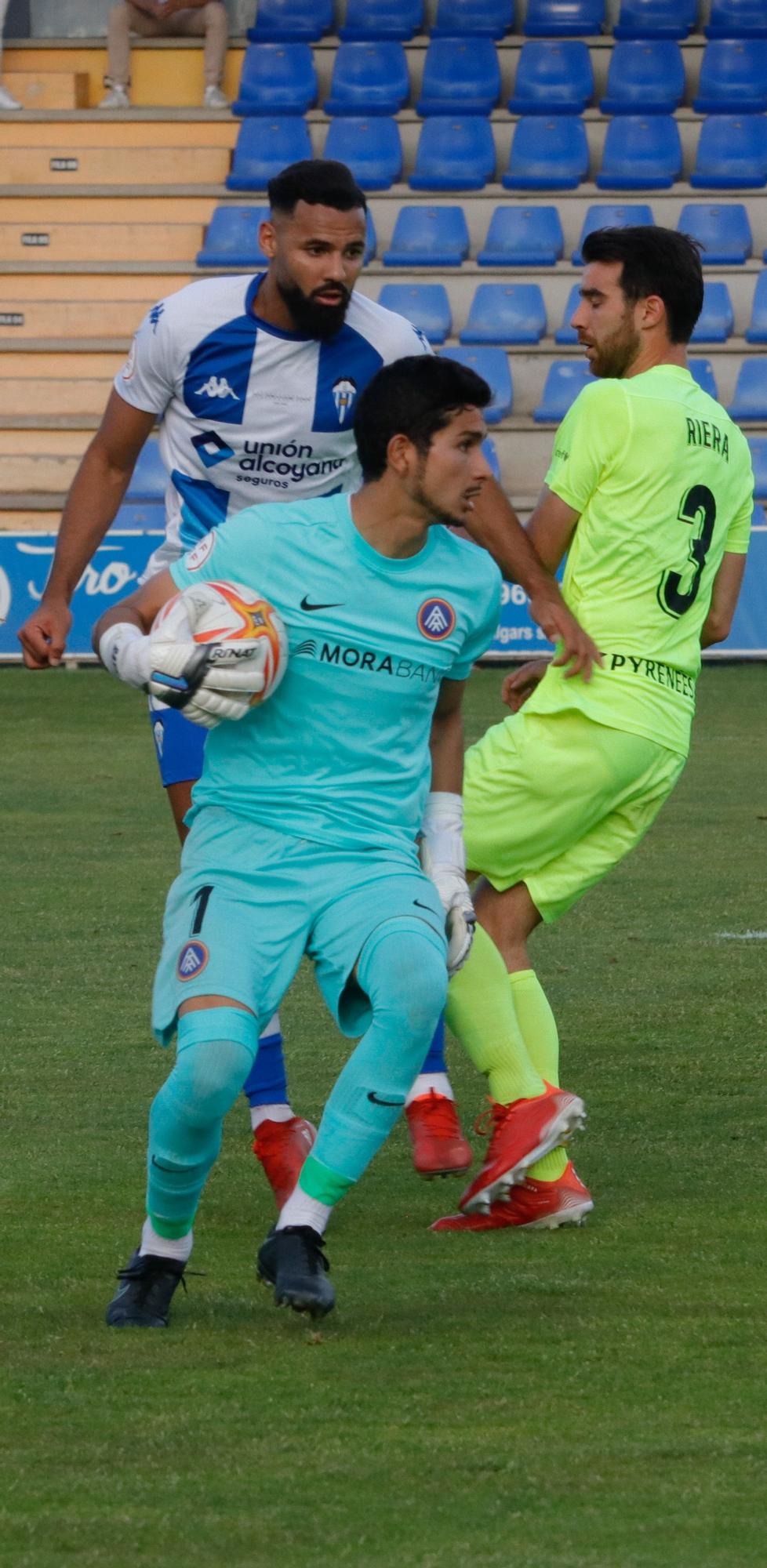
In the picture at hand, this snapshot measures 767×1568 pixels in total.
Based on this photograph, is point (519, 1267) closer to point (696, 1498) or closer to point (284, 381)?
point (696, 1498)

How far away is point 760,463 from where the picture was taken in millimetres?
16547

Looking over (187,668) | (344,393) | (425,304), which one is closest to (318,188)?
(344,393)

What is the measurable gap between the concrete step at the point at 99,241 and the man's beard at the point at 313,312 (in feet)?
48.4

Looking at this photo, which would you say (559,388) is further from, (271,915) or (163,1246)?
(163,1246)

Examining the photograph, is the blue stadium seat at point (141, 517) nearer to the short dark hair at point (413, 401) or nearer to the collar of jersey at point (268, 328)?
the collar of jersey at point (268, 328)

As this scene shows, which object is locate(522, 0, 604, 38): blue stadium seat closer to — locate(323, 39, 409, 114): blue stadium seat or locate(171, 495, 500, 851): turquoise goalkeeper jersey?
locate(323, 39, 409, 114): blue stadium seat

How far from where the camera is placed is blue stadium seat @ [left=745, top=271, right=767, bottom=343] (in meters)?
17.5

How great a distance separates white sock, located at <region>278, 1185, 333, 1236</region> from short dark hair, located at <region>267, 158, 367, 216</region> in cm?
191

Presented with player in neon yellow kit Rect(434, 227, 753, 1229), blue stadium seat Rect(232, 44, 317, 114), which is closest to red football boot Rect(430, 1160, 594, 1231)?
player in neon yellow kit Rect(434, 227, 753, 1229)

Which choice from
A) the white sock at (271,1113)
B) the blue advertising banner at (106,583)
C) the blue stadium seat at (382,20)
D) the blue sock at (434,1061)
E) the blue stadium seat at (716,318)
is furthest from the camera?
the blue stadium seat at (382,20)

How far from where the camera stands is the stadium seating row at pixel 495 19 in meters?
19.3

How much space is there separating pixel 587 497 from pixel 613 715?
440mm

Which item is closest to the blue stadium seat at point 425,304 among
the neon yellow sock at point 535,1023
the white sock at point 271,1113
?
the neon yellow sock at point 535,1023

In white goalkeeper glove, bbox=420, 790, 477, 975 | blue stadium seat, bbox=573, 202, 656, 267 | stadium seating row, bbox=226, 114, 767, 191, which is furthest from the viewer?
stadium seating row, bbox=226, 114, 767, 191
